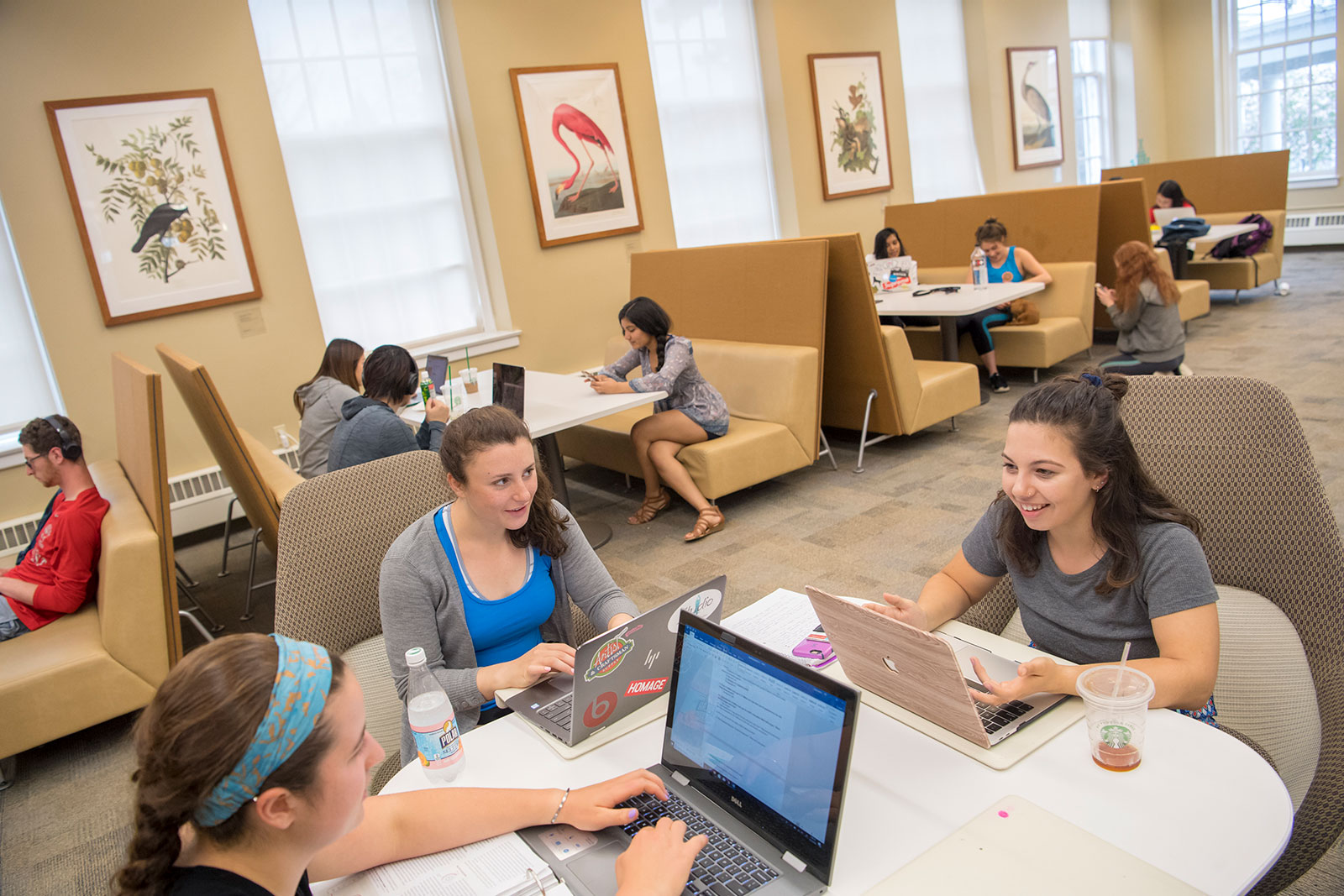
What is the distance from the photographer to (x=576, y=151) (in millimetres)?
6559

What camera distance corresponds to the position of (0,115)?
15.3 feet

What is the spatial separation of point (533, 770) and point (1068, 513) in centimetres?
101

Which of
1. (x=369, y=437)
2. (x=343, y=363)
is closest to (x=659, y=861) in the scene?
(x=369, y=437)

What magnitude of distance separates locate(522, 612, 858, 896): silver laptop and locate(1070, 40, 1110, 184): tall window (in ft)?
38.1

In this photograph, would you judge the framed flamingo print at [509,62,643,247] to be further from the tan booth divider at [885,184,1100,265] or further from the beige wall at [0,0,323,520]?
the tan booth divider at [885,184,1100,265]

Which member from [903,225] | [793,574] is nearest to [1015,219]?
[903,225]

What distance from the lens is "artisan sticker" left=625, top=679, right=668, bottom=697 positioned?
1.55 meters

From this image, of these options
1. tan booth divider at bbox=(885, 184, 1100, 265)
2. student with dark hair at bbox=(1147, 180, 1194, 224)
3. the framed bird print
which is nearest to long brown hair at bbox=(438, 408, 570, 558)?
tan booth divider at bbox=(885, 184, 1100, 265)

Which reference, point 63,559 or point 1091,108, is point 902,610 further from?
point 1091,108

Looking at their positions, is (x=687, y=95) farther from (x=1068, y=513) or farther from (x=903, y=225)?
(x=1068, y=513)

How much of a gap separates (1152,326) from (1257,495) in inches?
146

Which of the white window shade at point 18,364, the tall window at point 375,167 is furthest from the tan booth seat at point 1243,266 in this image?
the white window shade at point 18,364

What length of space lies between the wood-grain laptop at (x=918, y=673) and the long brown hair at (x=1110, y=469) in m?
0.27

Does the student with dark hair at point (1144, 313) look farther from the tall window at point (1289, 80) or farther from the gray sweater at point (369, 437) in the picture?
the tall window at point (1289, 80)
